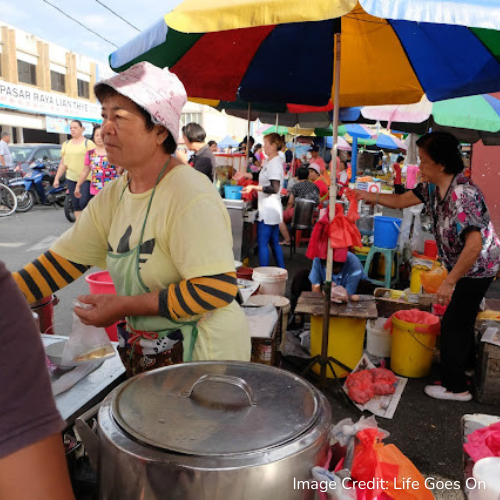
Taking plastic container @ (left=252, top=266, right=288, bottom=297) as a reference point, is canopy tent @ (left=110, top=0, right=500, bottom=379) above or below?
above

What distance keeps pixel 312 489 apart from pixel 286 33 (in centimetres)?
343

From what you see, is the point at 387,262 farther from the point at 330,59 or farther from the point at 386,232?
the point at 330,59

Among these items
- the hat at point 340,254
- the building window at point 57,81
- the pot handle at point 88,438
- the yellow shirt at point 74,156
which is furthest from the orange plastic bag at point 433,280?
the building window at point 57,81

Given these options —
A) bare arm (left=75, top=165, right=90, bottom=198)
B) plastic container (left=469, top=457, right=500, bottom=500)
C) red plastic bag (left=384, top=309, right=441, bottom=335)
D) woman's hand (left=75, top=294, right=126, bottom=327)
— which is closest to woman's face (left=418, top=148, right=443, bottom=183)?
red plastic bag (left=384, top=309, right=441, bottom=335)

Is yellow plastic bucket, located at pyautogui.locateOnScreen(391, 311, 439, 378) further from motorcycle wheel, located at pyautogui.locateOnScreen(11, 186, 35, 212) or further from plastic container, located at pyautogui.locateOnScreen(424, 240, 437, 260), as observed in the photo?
motorcycle wheel, located at pyautogui.locateOnScreen(11, 186, 35, 212)

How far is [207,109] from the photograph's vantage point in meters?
42.9

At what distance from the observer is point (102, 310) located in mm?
1408

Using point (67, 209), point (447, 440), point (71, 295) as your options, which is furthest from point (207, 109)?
point (447, 440)

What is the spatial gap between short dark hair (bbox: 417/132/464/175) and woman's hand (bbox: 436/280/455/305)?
0.78m

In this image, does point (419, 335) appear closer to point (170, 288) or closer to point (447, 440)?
point (447, 440)

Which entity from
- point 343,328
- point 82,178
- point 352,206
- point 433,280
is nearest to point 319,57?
point 352,206

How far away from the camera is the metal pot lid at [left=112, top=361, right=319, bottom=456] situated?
0.89m

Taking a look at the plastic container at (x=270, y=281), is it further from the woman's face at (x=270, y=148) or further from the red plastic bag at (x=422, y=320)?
the woman's face at (x=270, y=148)

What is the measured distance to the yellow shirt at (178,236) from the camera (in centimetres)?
139
